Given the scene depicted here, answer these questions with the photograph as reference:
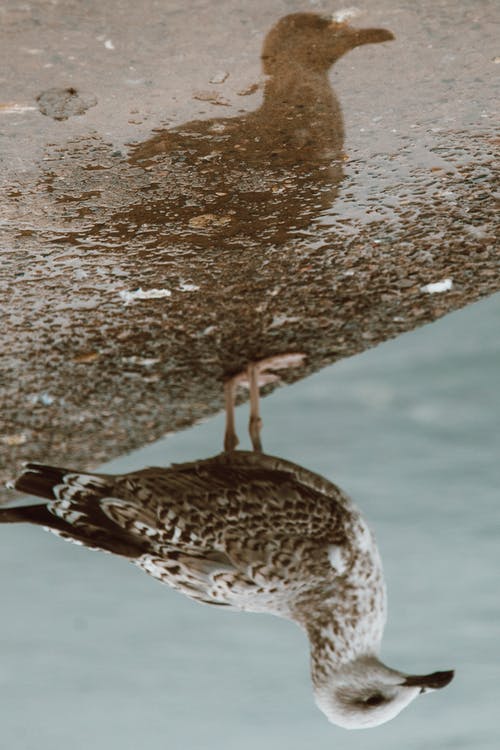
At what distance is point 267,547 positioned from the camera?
339 cm

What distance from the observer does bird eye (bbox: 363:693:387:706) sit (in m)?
3.36

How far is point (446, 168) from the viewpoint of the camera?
12.1ft

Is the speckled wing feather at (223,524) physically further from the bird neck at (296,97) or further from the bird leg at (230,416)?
the bird neck at (296,97)

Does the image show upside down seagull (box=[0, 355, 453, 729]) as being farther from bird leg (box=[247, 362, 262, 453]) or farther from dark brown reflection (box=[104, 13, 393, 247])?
dark brown reflection (box=[104, 13, 393, 247])

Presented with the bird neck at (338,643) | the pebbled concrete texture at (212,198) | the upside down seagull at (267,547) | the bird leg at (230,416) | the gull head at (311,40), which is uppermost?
the gull head at (311,40)

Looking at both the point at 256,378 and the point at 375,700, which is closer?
the point at 375,700

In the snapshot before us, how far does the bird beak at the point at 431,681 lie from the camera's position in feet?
10.7

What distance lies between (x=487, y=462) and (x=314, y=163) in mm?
1013

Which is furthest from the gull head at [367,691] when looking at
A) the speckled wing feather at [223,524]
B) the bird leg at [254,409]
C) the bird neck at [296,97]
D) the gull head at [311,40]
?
the gull head at [311,40]

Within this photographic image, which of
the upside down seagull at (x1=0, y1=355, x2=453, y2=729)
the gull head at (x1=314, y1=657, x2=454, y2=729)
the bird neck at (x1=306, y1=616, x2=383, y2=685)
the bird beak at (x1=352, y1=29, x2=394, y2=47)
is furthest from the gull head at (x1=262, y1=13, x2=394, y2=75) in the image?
the gull head at (x1=314, y1=657, x2=454, y2=729)

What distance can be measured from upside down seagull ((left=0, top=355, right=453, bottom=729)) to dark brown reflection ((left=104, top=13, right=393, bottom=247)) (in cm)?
70

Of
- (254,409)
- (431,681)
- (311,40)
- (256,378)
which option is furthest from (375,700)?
(311,40)

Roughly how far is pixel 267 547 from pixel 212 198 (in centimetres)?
102

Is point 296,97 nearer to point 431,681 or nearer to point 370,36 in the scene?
point 370,36
